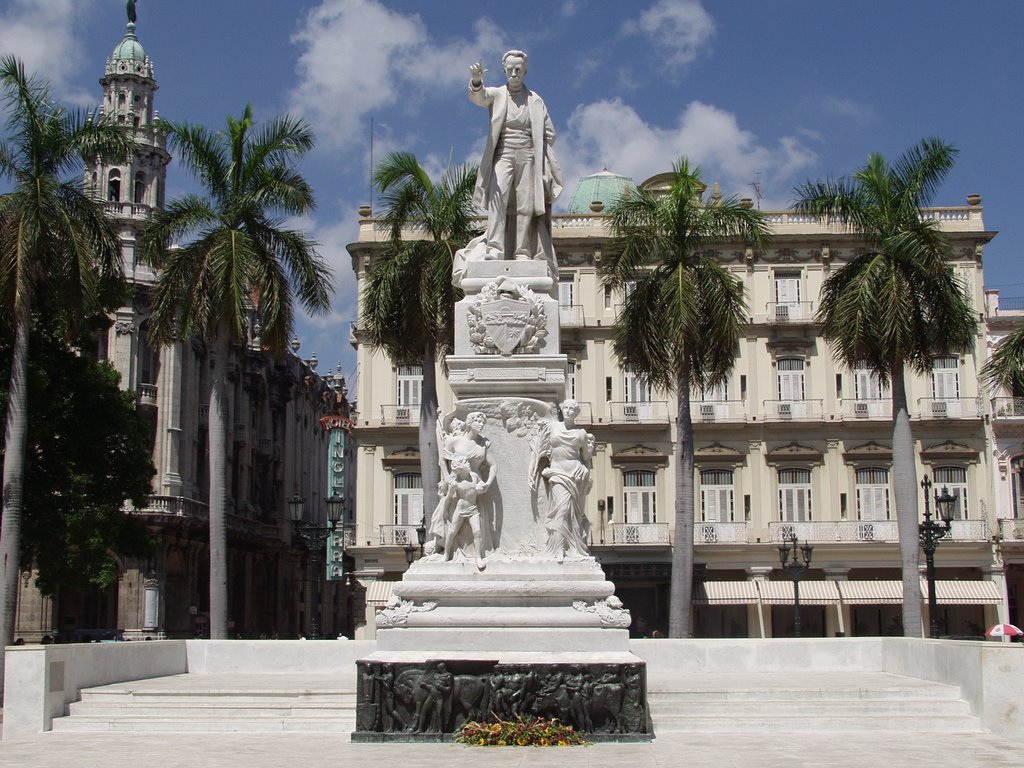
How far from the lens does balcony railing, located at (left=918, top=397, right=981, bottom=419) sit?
45531 mm

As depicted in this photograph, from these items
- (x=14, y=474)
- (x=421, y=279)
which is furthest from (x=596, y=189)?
(x=14, y=474)

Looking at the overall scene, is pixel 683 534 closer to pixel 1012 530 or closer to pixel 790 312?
pixel 790 312

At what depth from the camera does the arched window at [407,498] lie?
45.9 m

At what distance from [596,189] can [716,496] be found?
15612 millimetres

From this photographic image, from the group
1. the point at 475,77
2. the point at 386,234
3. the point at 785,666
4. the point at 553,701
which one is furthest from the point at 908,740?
the point at 386,234

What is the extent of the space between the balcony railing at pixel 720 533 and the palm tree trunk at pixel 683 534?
16.5 meters

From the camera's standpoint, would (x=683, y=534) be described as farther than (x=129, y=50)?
No

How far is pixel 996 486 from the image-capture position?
45.9 metres

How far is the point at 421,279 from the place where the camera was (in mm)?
28391

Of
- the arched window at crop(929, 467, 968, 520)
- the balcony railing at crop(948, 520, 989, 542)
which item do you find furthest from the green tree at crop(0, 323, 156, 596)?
the balcony railing at crop(948, 520, 989, 542)

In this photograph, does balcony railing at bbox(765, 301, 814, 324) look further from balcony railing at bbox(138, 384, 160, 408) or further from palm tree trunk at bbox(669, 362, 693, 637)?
balcony railing at bbox(138, 384, 160, 408)

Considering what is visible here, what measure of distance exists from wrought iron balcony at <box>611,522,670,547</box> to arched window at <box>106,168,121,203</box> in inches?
1034

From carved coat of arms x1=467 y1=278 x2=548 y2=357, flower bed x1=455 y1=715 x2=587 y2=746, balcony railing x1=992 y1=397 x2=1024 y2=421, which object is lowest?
flower bed x1=455 y1=715 x2=587 y2=746

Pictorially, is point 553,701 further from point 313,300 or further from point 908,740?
point 313,300
